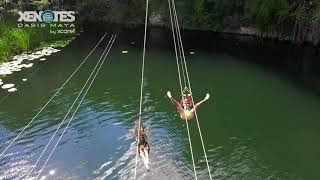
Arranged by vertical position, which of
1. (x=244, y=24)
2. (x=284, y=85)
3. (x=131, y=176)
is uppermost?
(x=244, y=24)

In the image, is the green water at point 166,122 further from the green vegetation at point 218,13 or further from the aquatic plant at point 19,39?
the green vegetation at point 218,13

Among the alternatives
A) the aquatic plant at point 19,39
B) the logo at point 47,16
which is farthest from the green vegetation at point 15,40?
the logo at point 47,16

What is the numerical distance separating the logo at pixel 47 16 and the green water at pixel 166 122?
842 cm

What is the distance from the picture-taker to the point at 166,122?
24125mm

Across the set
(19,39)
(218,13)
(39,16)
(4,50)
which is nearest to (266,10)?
(218,13)

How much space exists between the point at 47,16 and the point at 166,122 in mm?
24153

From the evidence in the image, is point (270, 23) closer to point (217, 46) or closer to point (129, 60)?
point (217, 46)

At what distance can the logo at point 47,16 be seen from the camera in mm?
A: 43312

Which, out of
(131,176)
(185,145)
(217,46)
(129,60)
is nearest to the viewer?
(131,176)

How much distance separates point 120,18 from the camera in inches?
1987

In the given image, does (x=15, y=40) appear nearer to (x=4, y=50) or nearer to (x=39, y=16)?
(x=4, y=50)

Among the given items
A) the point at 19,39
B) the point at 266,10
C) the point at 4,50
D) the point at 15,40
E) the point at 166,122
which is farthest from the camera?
the point at 266,10

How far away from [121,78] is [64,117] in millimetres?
8096

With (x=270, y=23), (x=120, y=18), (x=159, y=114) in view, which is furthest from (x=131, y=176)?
(x=120, y=18)
